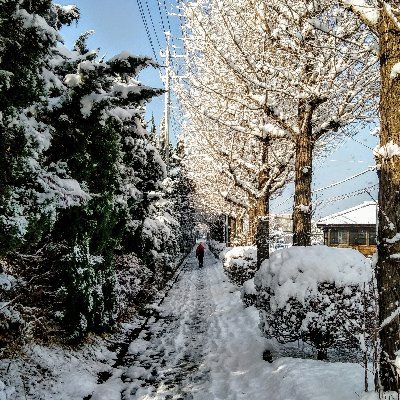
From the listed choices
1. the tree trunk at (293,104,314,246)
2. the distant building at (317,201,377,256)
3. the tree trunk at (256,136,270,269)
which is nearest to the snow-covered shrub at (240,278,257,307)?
the tree trunk at (256,136,270,269)

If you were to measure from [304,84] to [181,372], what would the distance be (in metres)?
5.62

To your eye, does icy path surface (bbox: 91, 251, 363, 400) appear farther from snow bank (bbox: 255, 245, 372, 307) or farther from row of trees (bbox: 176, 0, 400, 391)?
row of trees (bbox: 176, 0, 400, 391)

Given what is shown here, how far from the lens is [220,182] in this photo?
21.5 m

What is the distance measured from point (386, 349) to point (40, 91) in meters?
4.64

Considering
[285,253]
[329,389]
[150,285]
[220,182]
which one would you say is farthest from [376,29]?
[220,182]

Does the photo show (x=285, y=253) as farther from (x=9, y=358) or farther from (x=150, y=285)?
(x=150, y=285)

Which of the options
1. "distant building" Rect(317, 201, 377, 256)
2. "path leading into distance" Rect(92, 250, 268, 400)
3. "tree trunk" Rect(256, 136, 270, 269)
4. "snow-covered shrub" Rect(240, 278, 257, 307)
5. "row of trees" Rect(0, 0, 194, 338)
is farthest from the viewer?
"distant building" Rect(317, 201, 377, 256)

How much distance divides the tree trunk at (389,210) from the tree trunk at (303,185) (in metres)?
4.03

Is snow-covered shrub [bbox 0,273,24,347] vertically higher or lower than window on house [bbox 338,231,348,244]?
lower

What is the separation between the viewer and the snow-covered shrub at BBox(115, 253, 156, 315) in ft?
37.0

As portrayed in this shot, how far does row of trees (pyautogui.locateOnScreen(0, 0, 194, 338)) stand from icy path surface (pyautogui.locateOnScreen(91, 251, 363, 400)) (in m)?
1.39

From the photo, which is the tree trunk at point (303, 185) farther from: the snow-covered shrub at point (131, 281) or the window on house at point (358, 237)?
the window on house at point (358, 237)

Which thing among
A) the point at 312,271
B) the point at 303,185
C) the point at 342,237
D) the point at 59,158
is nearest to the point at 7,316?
the point at 59,158

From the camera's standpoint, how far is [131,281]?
1227cm
